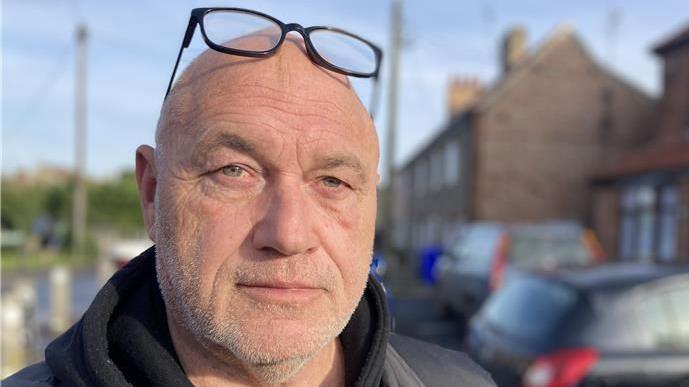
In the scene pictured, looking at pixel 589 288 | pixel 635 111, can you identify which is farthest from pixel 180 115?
pixel 635 111

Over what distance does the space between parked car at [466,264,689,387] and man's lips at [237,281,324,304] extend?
3.47 meters

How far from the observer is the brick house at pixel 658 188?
49.2 feet

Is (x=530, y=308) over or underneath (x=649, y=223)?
over

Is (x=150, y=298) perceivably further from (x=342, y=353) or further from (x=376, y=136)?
(x=376, y=136)

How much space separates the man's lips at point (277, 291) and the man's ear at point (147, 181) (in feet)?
1.00

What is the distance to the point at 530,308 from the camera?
4992mm

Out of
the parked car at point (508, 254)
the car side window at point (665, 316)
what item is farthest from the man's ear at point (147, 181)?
the parked car at point (508, 254)

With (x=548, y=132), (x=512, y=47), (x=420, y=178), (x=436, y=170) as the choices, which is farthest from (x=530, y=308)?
(x=420, y=178)

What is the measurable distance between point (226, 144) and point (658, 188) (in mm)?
16697

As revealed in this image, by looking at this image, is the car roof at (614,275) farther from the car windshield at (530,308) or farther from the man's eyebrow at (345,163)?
the man's eyebrow at (345,163)

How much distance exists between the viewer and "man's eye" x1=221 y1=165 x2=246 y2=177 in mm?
1290

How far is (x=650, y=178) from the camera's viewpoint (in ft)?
53.0

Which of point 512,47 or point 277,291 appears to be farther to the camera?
point 512,47

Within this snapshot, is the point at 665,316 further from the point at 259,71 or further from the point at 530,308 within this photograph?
the point at 259,71
